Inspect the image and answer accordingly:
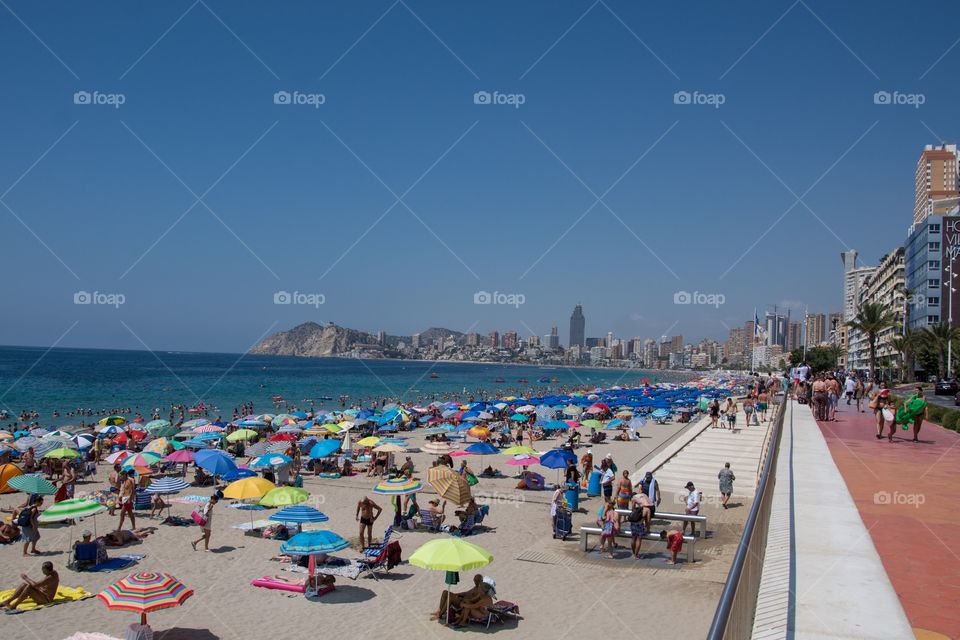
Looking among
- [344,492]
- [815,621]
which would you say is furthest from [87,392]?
[815,621]

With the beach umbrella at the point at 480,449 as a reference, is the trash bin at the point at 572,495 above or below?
below

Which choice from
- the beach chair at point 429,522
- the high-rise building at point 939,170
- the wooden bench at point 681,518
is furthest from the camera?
the high-rise building at point 939,170

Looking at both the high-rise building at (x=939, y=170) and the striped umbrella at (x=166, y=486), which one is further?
the high-rise building at (x=939, y=170)

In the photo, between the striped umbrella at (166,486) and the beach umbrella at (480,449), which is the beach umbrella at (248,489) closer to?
the striped umbrella at (166,486)

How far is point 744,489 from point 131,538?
1403 cm

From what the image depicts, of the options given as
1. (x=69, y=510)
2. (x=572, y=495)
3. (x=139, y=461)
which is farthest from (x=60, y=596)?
(x=572, y=495)

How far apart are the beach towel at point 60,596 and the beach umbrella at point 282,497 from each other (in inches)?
134

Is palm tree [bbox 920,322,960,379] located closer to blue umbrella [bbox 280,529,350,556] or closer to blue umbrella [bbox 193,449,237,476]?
blue umbrella [bbox 193,449,237,476]

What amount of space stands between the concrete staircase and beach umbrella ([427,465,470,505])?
204 inches

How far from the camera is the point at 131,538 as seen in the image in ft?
44.9

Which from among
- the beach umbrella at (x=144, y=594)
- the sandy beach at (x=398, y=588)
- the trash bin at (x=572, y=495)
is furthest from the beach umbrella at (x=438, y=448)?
the beach umbrella at (x=144, y=594)

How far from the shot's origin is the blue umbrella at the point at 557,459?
17500 millimetres

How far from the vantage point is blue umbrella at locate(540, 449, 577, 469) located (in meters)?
17.5

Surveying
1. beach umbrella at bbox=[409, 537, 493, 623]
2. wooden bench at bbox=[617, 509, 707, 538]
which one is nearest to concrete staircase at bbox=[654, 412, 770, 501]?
wooden bench at bbox=[617, 509, 707, 538]
